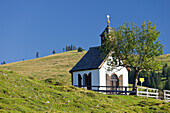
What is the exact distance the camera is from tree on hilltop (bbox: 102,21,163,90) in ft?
137

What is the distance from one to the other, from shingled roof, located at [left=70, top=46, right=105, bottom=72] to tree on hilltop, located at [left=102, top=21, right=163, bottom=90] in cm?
201

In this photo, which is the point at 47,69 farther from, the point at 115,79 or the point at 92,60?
the point at 115,79

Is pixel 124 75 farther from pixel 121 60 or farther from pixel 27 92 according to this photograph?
pixel 27 92

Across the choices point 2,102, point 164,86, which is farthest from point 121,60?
point 164,86

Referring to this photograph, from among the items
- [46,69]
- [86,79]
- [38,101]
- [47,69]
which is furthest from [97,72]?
[46,69]

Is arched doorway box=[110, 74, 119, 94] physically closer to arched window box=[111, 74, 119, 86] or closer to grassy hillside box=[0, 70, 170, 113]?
arched window box=[111, 74, 119, 86]

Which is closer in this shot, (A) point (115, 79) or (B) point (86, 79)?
(A) point (115, 79)

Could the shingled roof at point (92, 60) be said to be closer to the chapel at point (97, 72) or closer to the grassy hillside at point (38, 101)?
the chapel at point (97, 72)

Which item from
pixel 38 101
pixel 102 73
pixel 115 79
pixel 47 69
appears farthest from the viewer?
pixel 47 69

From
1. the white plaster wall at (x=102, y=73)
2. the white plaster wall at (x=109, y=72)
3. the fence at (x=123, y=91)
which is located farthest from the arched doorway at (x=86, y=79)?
the white plaster wall at (x=109, y=72)

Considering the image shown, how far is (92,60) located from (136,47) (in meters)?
7.65

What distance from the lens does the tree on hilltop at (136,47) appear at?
41.9 metres

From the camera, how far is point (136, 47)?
42.1m

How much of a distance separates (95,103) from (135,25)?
2136 cm
